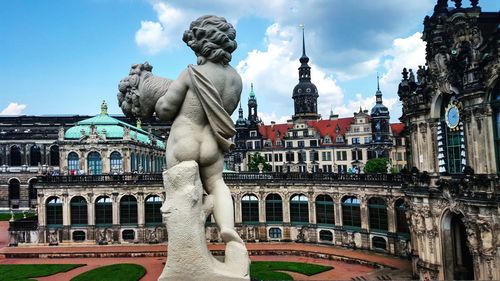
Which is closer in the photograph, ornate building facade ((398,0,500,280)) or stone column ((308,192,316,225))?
ornate building facade ((398,0,500,280))

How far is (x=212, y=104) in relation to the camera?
533cm

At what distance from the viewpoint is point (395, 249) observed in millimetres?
36062

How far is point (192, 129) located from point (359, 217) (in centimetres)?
3646

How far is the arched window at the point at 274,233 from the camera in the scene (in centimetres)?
4344

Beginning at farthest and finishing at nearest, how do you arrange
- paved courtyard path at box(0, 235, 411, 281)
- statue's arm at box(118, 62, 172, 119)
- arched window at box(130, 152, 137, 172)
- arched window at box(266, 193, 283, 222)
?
arched window at box(130, 152, 137, 172) < arched window at box(266, 193, 283, 222) < paved courtyard path at box(0, 235, 411, 281) < statue's arm at box(118, 62, 172, 119)

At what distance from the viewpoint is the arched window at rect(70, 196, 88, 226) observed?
43812 mm

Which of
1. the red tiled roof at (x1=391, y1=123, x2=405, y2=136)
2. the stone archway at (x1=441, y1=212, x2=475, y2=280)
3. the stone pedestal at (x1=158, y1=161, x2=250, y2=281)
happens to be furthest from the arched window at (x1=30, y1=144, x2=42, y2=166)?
the stone pedestal at (x1=158, y1=161, x2=250, y2=281)

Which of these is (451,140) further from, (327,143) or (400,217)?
(327,143)

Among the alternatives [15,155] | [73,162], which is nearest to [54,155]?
[15,155]

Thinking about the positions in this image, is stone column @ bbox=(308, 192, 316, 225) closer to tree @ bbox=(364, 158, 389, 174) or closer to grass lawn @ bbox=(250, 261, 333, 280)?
grass lawn @ bbox=(250, 261, 333, 280)

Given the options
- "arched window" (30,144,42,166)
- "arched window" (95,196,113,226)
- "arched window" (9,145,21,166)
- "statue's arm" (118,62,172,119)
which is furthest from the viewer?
"arched window" (30,144,42,166)

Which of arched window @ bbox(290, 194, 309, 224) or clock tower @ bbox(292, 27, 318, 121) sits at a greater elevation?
clock tower @ bbox(292, 27, 318, 121)

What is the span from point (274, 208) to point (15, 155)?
51084 mm

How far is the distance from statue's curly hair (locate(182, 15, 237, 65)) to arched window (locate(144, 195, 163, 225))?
132ft
